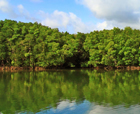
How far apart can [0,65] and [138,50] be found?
1251 inches

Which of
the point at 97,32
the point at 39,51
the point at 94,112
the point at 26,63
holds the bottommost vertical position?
the point at 94,112

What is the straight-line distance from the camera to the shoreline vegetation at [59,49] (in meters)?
40.3

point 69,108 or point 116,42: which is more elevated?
point 116,42

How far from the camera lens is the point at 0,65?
→ 144ft

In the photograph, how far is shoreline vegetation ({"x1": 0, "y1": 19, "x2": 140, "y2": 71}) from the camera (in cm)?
4034

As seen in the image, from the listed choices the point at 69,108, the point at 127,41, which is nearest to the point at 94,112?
the point at 69,108

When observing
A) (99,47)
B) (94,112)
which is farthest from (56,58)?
(94,112)

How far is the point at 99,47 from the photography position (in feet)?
141

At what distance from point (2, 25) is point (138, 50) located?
3351 centimetres

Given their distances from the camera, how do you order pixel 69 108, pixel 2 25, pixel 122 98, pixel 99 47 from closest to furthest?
1. pixel 69 108
2. pixel 122 98
3. pixel 99 47
4. pixel 2 25

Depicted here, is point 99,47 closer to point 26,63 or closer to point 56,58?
point 56,58

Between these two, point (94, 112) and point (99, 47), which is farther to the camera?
point (99, 47)

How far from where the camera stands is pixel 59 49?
4309 centimetres

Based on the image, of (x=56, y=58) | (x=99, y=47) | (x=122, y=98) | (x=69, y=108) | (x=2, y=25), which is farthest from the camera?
(x=2, y=25)
